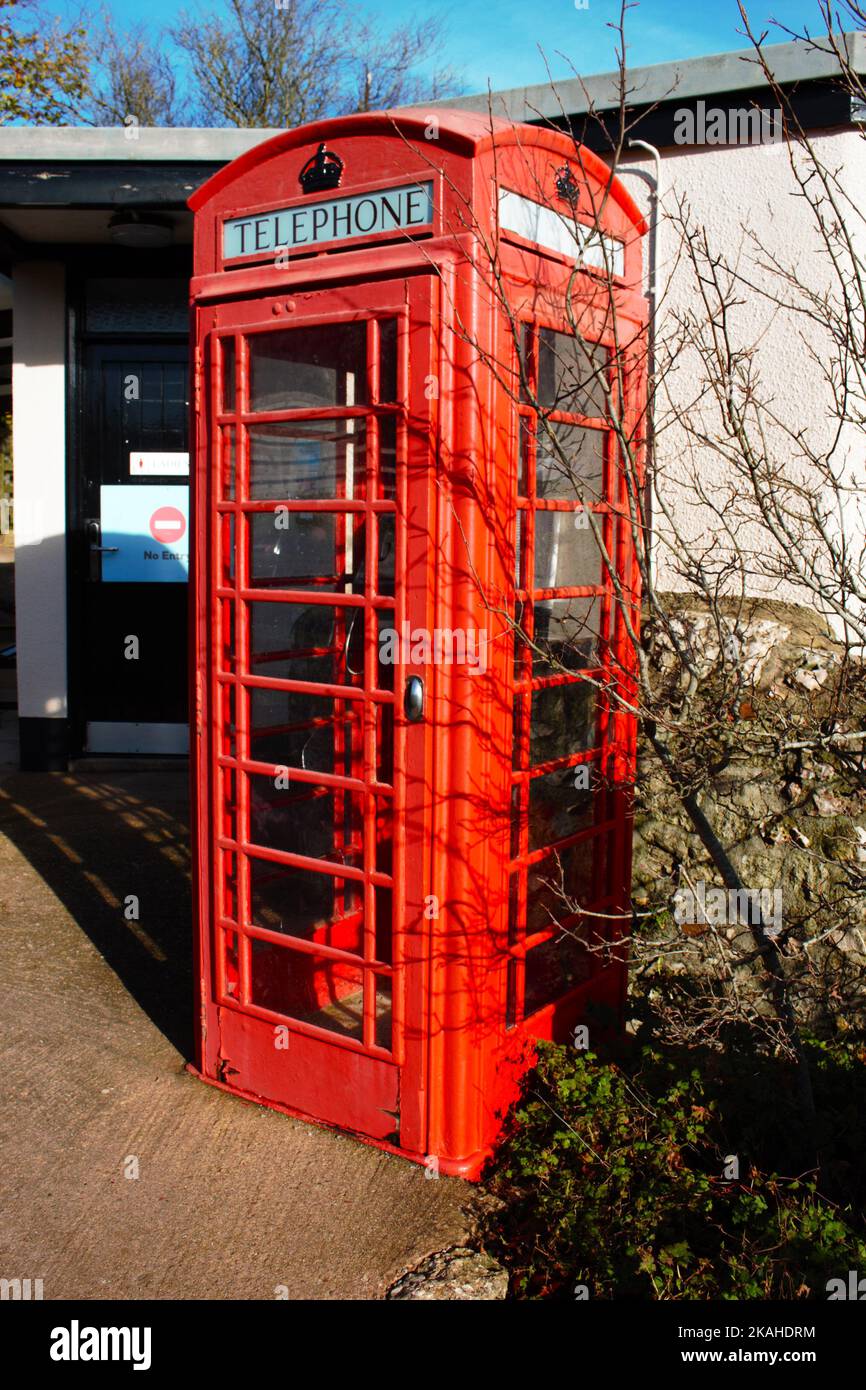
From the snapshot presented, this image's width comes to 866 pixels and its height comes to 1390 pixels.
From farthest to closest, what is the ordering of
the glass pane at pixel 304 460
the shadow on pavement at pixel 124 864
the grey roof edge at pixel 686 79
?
the shadow on pavement at pixel 124 864, the grey roof edge at pixel 686 79, the glass pane at pixel 304 460

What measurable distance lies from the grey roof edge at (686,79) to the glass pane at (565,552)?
174cm

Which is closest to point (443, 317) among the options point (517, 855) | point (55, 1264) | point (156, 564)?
point (517, 855)

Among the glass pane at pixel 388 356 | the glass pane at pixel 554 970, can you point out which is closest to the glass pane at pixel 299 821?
the glass pane at pixel 554 970

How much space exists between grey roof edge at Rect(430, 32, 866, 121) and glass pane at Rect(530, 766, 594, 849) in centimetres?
250

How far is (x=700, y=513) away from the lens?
5199 mm

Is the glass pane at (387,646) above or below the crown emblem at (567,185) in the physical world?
below

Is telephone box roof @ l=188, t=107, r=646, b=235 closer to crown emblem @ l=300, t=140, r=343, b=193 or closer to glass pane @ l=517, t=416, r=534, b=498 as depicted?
crown emblem @ l=300, t=140, r=343, b=193

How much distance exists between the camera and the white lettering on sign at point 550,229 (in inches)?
132

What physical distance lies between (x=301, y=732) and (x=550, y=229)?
5.63 ft

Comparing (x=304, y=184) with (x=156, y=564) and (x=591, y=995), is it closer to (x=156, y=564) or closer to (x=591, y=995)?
(x=591, y=995)

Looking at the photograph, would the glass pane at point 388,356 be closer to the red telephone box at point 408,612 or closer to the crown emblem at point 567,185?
the red telephone box at point 408,612

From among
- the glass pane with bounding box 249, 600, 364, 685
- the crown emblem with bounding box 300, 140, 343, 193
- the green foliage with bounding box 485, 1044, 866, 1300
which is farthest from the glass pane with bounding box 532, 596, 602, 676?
the crown emblem with bounding box 300, 140, 343, 193

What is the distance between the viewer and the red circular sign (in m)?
8.05

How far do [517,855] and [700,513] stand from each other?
2.20 metres
